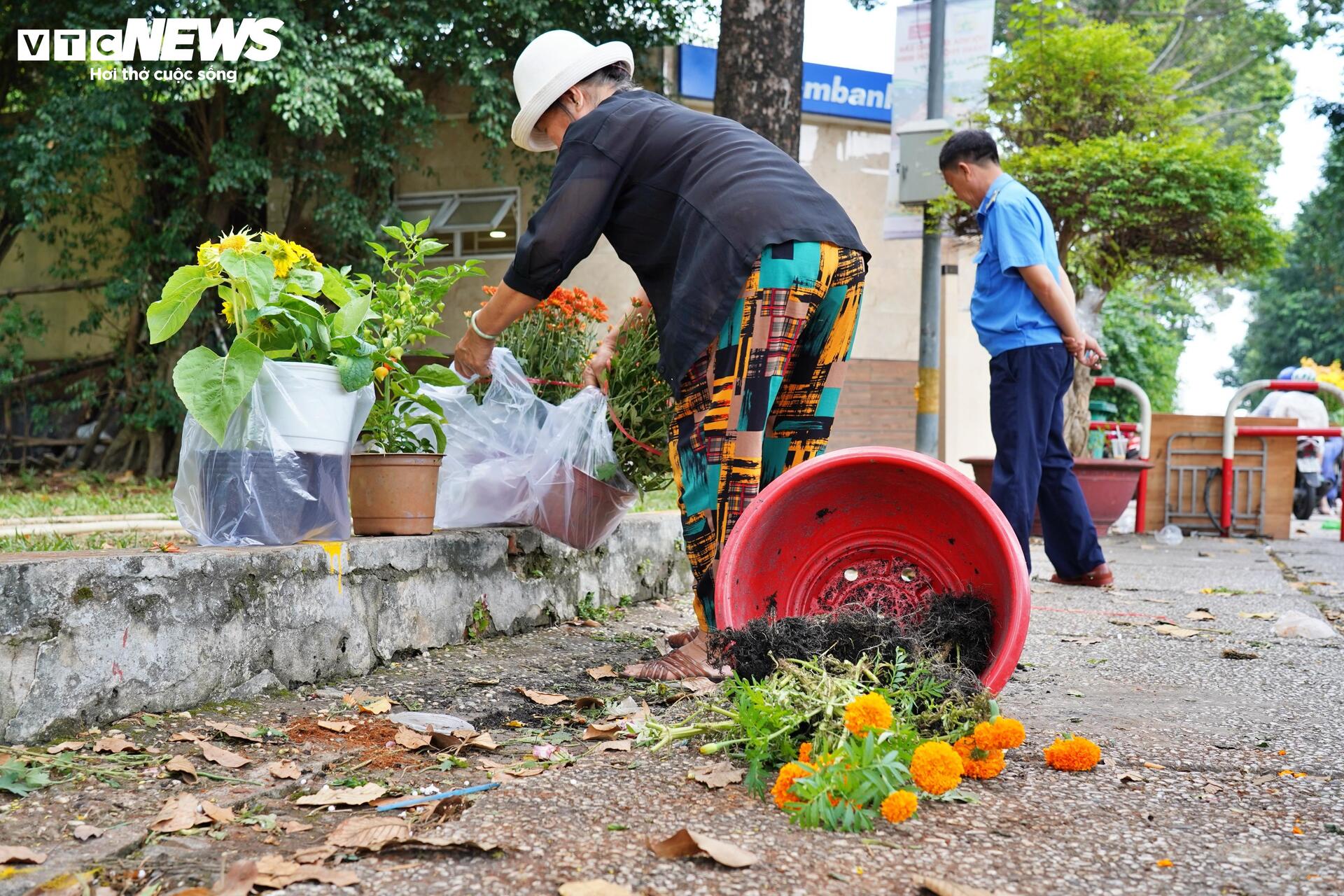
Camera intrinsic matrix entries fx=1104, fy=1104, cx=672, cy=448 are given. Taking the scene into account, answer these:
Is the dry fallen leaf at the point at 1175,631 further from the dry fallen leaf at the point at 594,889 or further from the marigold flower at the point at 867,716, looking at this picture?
the dry fallen leaf at the point at 594,889

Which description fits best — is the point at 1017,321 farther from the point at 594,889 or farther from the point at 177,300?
the point at 594,889

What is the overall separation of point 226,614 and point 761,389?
1.35 metres

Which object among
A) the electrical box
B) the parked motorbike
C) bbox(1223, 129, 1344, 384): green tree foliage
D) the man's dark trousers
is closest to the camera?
the man's dark trousers

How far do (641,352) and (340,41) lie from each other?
20.3 ft

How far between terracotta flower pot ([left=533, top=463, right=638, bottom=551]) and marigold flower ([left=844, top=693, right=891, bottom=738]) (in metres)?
1.81

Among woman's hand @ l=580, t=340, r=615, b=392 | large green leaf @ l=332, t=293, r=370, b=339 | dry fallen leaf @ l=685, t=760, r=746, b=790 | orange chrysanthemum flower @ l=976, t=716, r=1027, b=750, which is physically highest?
large green leaf @ l=332, t=293, r=370, b=339

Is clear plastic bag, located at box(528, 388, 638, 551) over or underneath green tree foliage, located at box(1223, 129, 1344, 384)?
underneath

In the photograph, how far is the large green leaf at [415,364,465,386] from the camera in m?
3.28

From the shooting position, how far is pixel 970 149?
14.7 ft

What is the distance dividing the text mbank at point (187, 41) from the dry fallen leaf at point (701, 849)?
7.88 m

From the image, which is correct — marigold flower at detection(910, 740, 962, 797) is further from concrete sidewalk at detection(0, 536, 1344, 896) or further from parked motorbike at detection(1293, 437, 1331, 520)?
parked motorbike at detection(1293, 437, 1331, 520)

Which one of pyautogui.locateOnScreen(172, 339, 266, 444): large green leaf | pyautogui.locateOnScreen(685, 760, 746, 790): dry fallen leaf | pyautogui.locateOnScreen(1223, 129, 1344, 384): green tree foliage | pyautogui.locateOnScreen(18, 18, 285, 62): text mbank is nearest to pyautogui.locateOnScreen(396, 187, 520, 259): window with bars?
pyautogui.locateOnScreen(18, 18, 285, 62): text mbank

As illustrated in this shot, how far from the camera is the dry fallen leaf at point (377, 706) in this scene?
2.57 metres

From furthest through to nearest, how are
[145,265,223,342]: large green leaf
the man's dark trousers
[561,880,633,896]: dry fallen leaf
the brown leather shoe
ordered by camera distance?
the brown leather shoe → the man's dark trousers → [145,265,223,342]: large green leaf → [561,880,633,896]: dry fallen leaf
